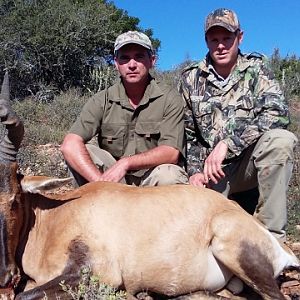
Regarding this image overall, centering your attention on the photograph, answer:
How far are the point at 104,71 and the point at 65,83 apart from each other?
1.15 m

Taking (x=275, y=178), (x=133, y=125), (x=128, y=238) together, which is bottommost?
(x=128, y=238)

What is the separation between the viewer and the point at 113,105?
629cm

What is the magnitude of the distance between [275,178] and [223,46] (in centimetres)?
151

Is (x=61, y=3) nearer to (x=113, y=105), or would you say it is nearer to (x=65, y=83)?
(x=65, y=83)

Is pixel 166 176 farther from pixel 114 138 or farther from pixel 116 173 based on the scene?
pixel 114 138

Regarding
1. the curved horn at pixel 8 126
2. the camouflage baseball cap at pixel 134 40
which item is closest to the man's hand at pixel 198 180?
the camouflage baseball cap at pixel 134 40

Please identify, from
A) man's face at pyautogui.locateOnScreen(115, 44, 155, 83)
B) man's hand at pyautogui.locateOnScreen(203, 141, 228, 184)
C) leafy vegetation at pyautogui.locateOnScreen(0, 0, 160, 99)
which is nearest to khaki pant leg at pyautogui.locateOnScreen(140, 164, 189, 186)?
man's hand at pyautogui.locateOnScreen(203, 141, 228, 184)

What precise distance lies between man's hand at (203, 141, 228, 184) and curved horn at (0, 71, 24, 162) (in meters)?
1.99

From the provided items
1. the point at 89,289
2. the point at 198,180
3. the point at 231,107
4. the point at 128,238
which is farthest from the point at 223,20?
the point at 89,289

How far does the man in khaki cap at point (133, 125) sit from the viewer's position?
19.4ft

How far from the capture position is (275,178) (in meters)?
5.54

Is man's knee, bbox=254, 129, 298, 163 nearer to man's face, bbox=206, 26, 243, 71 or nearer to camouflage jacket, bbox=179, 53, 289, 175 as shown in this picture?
camouflage jacket, bbox=179, 53, 289, 175

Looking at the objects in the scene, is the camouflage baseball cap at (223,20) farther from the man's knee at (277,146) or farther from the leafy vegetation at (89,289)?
the leafy vegetation at (89,289)

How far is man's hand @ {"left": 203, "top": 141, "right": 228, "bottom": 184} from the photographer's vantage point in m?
5.52
